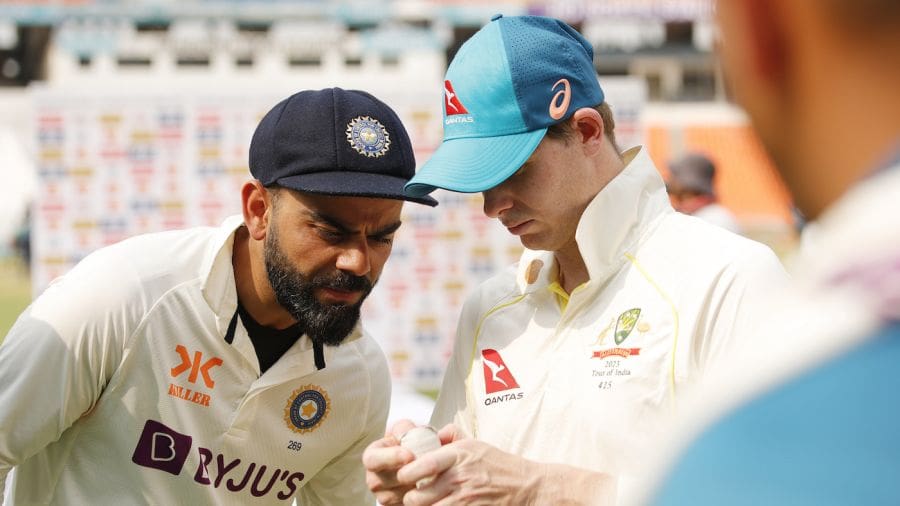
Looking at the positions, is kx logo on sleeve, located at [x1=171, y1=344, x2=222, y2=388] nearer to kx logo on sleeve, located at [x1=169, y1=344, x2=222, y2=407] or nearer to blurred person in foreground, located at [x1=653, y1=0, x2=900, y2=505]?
kx logo on sleeve, located at [x1=169, y1=344, x2=222, y2=407]

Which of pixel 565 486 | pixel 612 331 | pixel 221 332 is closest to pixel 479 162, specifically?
pixel 612 331

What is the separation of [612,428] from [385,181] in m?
0.90

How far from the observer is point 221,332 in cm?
258

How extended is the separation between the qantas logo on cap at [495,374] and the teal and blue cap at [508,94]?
15.1 inches

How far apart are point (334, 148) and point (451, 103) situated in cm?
42

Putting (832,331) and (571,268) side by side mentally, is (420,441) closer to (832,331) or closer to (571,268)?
(571,268)

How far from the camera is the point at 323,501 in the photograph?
2.88m

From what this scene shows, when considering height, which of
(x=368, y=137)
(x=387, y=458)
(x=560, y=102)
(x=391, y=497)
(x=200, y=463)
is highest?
(x=560, y=102)

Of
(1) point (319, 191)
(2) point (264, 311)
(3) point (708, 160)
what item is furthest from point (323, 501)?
(3) point (708, 160)

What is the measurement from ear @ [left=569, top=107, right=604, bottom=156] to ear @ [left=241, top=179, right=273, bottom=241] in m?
0.85

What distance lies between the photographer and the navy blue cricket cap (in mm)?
2484

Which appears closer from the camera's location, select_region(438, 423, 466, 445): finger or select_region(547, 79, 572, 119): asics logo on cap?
select_region(438, 423, 466, 445): finger

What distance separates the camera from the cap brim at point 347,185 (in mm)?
2441

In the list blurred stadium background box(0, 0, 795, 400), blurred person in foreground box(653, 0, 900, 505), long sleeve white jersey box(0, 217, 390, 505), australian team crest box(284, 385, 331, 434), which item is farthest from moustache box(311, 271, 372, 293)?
blurred person in foreground box(653, 0, 900, 505)
